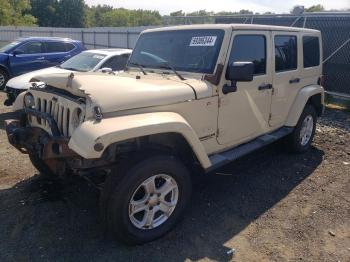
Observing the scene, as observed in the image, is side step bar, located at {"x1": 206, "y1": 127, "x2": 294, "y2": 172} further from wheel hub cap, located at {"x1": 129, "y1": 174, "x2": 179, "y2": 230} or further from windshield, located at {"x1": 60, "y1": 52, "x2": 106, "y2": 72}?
windshield, located at {"x1": 60, "y1": 52, "x2": 106, "y2": 72}

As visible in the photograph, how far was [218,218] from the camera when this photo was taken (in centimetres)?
400

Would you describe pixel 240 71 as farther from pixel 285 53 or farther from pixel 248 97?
pixel 285 53

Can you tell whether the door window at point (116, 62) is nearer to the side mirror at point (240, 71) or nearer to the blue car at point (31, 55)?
the blue car at point (31, 55)

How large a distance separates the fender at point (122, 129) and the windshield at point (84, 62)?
542 centimetres

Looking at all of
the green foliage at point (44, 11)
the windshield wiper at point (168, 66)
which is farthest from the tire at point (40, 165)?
the green foliage at point (44, 11)

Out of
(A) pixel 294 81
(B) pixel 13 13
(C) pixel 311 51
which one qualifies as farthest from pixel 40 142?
(B) pixel 13 13

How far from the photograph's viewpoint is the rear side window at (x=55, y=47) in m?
12.1

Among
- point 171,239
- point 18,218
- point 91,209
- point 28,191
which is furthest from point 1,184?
point 171,239

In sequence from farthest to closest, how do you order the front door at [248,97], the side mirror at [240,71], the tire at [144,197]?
the front door at [248,97]
the side mirror at [240,71]
the tire at [144,197]

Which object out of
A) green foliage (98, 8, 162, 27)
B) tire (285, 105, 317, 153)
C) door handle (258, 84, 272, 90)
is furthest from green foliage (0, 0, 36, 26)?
green foliage (98, 8, 162, 27)

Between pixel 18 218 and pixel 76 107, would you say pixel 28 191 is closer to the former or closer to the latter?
pixel 18 218

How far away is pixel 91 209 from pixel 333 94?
8302 millimetres

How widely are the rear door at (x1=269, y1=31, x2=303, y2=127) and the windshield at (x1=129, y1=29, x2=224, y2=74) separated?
1.20m

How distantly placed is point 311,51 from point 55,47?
29.4 feet
